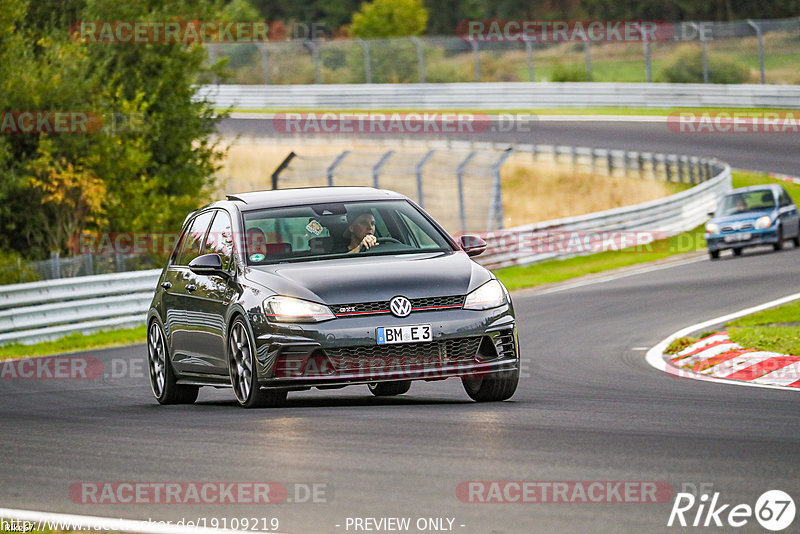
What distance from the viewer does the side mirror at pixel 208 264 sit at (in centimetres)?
1090

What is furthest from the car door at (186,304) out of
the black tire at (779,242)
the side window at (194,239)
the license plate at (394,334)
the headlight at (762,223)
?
the black tire at (779,242)

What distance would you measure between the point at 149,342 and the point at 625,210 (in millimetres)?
21374

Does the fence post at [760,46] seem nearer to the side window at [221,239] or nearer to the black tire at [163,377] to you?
the black tire at [163,377]

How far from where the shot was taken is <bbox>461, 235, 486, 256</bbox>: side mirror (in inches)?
431

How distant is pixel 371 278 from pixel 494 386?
1.28 m

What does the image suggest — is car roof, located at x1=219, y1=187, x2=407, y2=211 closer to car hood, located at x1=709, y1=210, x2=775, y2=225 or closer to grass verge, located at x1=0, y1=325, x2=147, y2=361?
grass verge, located at x1=0, y1=325, x2=147, y2=361

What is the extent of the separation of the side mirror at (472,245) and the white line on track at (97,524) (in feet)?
16.0

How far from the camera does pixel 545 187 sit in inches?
1764

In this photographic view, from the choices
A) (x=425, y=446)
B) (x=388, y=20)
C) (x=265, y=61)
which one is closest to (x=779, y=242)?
(x=425, y=446)

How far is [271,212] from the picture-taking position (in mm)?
11180

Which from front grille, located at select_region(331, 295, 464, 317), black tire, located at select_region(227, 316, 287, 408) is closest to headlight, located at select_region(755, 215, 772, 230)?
black tire, located at select_region(227, 316, 287, 408)

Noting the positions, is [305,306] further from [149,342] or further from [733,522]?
[733,522]

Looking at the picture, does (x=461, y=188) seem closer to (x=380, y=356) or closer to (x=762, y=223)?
(x=762, y=223)

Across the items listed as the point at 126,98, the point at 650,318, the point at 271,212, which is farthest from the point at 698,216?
the point at 271,212
